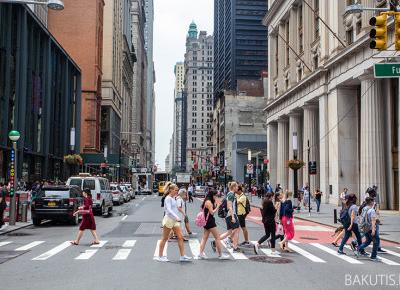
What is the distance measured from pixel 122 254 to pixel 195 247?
251cm

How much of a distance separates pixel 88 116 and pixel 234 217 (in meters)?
62.2

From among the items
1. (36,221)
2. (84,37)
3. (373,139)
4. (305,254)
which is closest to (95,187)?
(36,221)

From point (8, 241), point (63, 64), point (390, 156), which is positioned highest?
point (63, 64)

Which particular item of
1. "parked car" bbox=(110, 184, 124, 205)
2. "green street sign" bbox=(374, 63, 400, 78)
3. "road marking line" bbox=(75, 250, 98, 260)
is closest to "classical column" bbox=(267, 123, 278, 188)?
"parked car" bbox=(110, 184, 124, 205)

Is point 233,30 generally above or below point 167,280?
above

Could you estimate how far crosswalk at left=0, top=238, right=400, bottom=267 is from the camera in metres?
12.5

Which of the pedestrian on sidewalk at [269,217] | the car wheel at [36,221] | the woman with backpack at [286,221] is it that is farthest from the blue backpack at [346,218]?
the car wheel at [36,221]

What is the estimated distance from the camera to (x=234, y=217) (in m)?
13.6

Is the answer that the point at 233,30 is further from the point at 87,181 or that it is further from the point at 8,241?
the point at 8,241

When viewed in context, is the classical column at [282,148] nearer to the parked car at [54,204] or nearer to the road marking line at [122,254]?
the parked car at [54,204]

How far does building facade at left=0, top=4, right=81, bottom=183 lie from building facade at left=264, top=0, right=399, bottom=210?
2361 cm

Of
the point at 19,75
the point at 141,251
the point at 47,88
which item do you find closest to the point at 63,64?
the point at 47,88

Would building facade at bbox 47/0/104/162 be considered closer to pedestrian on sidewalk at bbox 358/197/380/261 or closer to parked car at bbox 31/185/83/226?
parked car at bbox 31/185/83/226

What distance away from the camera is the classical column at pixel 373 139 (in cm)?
3350
